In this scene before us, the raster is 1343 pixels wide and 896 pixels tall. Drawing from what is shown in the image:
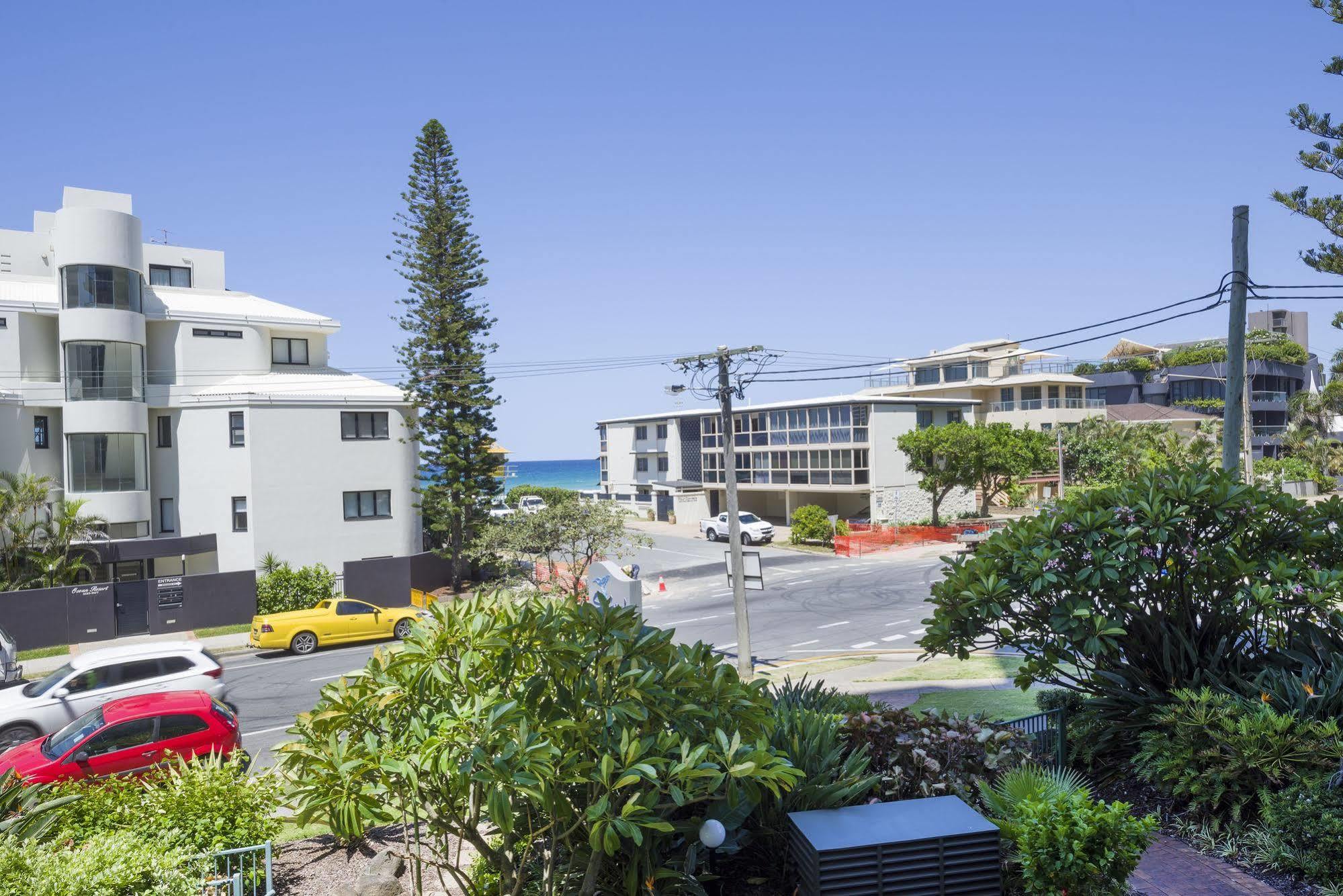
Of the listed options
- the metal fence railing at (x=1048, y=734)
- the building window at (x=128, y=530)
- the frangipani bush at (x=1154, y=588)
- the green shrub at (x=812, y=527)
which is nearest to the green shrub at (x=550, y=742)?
the frangipani bush at (x=1154, y=588)

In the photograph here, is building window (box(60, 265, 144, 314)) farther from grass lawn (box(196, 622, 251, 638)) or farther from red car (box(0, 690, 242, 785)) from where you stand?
red car (box(0, 690, 242, 785))

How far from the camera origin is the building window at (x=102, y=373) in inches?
1155

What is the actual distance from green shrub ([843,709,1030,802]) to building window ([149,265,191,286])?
37570mm

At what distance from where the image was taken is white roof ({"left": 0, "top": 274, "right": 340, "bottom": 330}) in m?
29.8

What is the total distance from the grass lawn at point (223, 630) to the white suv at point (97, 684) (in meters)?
10.7

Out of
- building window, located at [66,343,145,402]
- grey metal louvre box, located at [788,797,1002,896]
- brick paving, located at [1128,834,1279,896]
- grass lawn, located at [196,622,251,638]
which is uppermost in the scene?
building window, located at [66,343,145,402]

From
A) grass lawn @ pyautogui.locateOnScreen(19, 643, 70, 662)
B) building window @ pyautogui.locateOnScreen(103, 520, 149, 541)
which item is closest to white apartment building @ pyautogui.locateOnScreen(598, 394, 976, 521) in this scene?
building window @ pyautogui.locateOnScreen(103, 520, 149, 541)

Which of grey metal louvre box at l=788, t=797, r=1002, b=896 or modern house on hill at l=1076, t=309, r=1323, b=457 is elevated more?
modern house on hill at l=1076, t=309, r=1323, b=457

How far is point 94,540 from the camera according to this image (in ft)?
92.0

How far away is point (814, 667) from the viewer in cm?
2109

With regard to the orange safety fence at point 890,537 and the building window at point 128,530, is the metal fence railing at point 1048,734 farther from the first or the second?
the orange safety fence at point 890,537

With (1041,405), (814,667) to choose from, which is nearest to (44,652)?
(814,667)

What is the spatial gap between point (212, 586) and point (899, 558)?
28.4 meters

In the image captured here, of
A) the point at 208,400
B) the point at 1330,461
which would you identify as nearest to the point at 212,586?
the point at 208,400
